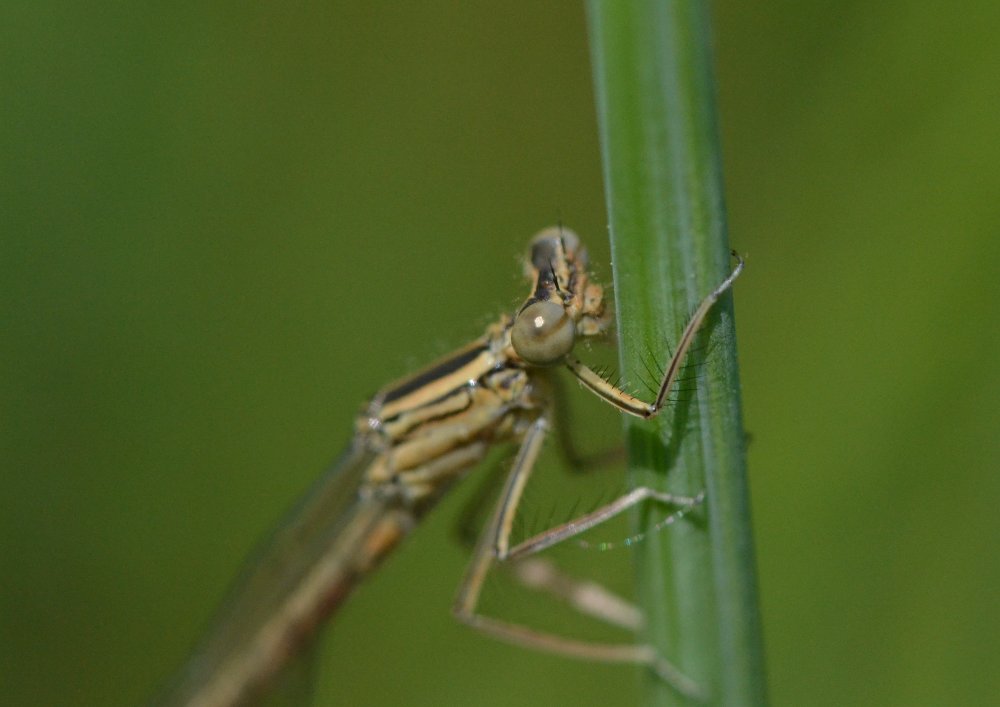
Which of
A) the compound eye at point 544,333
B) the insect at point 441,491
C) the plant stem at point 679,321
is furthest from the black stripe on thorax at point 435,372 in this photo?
the plant stem at point 679,321

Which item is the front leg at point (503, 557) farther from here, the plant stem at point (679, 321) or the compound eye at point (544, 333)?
the plant stem at point (679, 321)

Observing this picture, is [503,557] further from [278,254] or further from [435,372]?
[278,254]

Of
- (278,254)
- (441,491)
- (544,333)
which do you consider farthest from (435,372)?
(278,254)

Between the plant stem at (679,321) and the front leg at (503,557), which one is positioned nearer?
the plant stem at (679,321)

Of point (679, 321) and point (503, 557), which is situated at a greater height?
point (679, 321)

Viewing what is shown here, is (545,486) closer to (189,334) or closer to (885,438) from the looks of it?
(885,438)

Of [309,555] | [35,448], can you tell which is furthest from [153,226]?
[309,555]

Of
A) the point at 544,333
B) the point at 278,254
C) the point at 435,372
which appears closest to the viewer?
the point at 544,333
